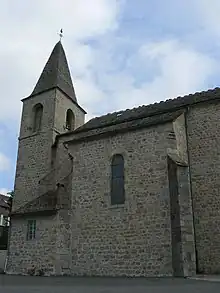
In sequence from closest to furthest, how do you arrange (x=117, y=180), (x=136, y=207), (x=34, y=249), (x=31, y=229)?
(x=136, y=207) → (x=117, y=180) → (x=34, y=249) → (x=31, y=229)

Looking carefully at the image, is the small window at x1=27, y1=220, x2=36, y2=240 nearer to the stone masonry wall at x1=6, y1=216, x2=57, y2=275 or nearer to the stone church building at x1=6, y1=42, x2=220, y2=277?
the stone church building at x1=6, y1=42, x2=220, y2=277

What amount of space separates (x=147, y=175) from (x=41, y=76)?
14.7 m

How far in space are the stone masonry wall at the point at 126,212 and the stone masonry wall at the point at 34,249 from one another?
38.8 inches

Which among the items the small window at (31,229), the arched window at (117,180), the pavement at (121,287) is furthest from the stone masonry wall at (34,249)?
the pavement at (121,287)

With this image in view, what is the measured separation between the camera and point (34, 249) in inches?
611

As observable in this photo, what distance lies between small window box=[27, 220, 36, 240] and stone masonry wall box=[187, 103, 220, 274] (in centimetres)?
752

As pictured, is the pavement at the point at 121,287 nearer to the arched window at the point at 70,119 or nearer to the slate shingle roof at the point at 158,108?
the slate shingle roof at the point at 158,108

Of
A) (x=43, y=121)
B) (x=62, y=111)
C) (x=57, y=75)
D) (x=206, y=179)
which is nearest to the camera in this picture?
(x=206, y=179)

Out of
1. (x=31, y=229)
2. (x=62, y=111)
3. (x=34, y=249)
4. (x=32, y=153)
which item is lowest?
(x=34, y=249)

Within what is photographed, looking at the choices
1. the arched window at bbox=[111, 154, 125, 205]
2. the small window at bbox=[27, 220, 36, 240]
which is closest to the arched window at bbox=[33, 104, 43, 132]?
the small window at bbox=[27, 220, 36, 240]

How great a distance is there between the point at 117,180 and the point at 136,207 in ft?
5.69

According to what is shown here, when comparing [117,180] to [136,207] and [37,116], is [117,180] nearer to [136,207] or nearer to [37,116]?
[136,207]

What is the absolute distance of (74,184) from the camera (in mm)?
16297

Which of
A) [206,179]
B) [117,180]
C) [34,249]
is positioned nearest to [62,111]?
[117,180]
